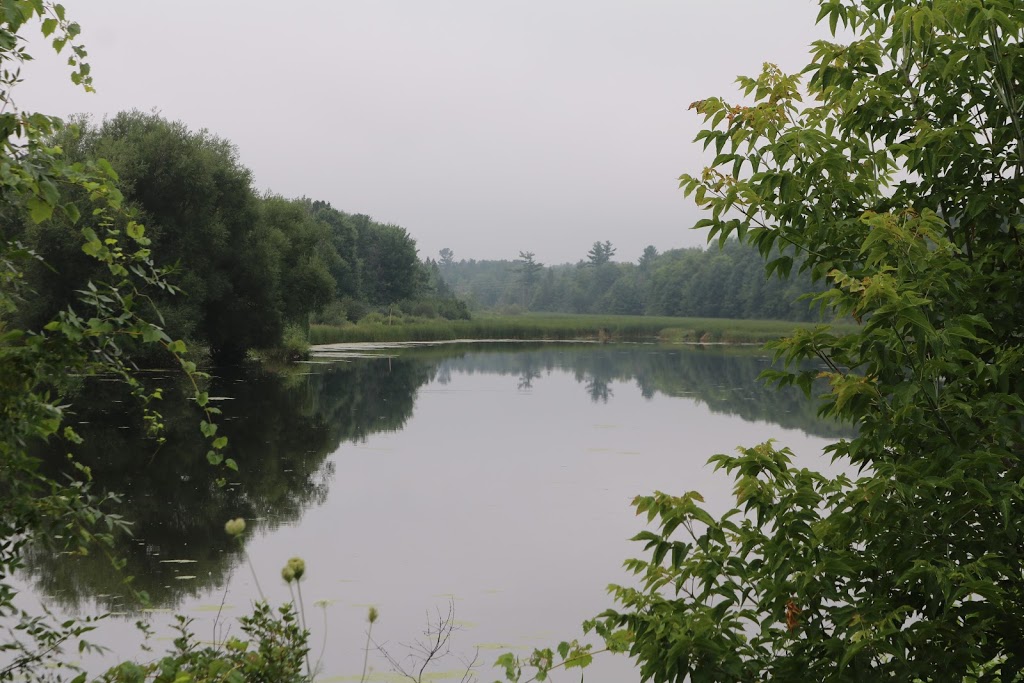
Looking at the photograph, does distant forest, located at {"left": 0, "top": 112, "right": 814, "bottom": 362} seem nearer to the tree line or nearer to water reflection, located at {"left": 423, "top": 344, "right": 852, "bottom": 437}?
the tree line

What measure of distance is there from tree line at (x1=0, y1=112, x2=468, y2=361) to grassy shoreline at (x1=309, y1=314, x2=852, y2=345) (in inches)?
528

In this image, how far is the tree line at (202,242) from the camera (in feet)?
96.0

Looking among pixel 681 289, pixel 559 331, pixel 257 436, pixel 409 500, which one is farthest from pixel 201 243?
pixel 681 289

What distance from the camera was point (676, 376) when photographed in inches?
1513

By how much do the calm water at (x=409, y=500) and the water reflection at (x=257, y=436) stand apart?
0.18ft

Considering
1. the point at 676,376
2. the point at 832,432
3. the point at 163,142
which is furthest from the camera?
the point at 676,376

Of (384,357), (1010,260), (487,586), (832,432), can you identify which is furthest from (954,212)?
(384,357)

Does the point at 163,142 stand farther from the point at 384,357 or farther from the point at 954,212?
the point at 954,212

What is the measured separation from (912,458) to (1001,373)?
0.49 meters

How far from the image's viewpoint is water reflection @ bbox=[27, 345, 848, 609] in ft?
31.5

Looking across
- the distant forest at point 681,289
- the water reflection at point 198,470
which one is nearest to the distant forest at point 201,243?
the water reflection at point 198,470

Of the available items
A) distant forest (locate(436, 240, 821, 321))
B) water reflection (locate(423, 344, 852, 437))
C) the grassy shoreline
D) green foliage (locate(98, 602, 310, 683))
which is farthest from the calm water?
distant forest (locate(436, 240, 821, 321))

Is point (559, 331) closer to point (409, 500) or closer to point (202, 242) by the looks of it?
point (202, 242)

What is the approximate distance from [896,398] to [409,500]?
10.7 meters
